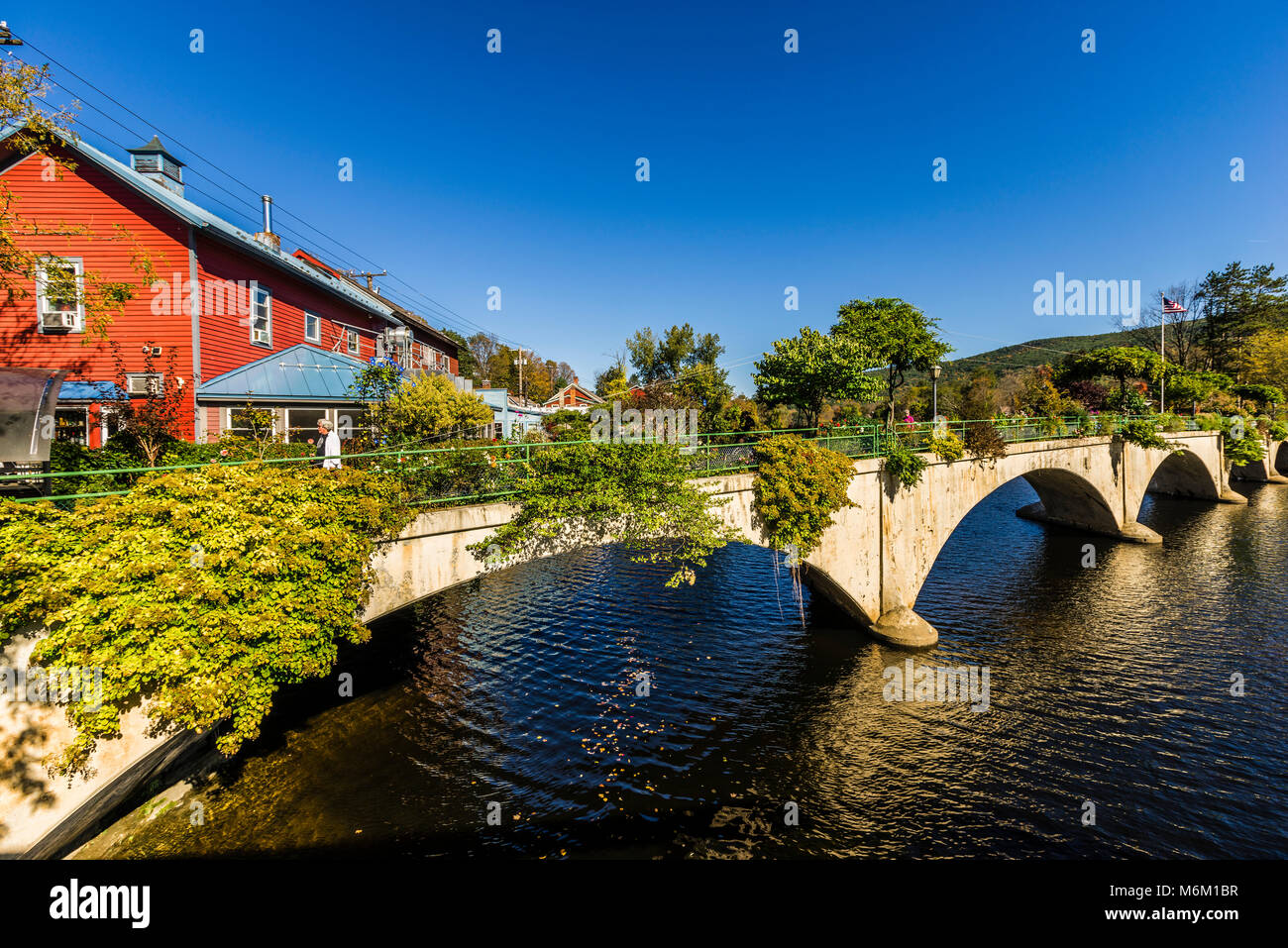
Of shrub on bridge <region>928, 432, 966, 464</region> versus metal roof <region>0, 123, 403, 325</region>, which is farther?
shrub on bridge <region>928, 432, 966, 464</region>

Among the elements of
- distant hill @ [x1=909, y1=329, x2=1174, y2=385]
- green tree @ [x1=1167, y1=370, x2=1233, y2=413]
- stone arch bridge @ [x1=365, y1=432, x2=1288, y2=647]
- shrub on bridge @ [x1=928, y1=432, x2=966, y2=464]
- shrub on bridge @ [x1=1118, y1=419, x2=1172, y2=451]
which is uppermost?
distant hill @ [x1=909, y1=329, x2=1174, y2=385]

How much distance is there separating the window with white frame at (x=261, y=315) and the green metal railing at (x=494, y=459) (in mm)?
13210

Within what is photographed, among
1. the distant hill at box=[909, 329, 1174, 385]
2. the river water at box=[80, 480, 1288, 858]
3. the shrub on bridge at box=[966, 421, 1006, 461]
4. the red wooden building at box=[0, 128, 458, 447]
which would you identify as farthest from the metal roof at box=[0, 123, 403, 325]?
the distant hill at box=[909, 329, 1174, 385]

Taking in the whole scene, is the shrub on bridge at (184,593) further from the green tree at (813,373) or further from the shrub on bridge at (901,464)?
the green tree at (813,373)

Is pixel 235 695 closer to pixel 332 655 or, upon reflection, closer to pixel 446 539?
pixel 332 655

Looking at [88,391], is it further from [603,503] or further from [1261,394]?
[1261,394]

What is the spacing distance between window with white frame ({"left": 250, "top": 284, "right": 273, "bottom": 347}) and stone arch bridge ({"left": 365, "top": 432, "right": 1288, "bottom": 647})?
55.0 ft

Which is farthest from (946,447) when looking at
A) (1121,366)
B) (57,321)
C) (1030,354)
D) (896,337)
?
(1030,354)

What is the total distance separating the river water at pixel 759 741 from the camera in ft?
30.7

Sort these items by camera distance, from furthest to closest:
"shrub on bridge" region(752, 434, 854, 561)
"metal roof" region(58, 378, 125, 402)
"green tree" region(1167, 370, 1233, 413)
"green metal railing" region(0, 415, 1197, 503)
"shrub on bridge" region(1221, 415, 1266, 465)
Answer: "green tree" region(1167, 370, 1233, 413) → "shrub on bridge" region(1221, 415, 1266, 465) → "metal roof" region(58, 378, 125, 402) → "shrub on bridge" region(752, 434, 854, 561) → "green metal railing" region(0, 415, 1197, 503)

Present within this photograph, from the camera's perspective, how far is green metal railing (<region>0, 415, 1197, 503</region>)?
7.55 m

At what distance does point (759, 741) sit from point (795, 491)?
6535 mm

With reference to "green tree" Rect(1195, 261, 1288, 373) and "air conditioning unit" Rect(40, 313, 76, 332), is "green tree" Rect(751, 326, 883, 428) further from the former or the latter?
"green tree" Rect(1195, 261, 1288, 373)
